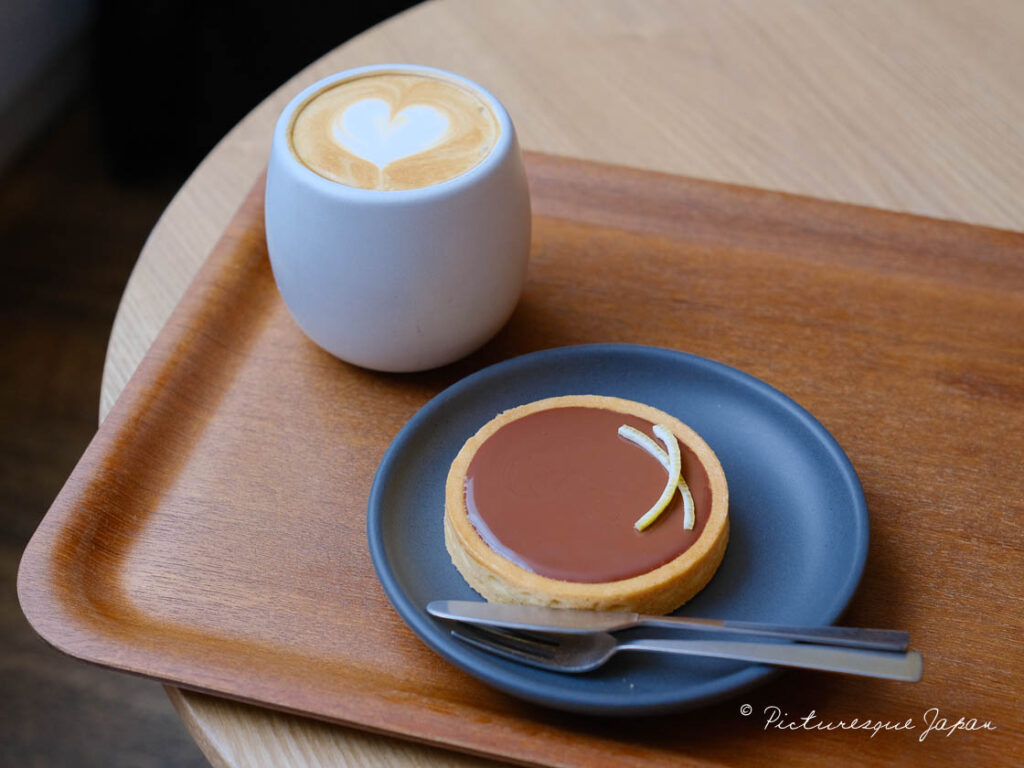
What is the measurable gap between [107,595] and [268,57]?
1.45 meters

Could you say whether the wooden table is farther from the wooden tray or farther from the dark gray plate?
the dark gray plate

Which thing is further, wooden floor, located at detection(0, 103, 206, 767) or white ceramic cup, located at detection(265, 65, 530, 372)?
wooden floor, located at detection(0, 103, 206, 767)

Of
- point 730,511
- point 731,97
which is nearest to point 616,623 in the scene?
point 730,511

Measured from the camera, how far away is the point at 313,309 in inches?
31.9

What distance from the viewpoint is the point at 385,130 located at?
801 mm

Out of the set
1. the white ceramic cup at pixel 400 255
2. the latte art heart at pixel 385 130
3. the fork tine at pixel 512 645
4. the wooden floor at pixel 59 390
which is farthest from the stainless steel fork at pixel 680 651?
the wooden floor at pixel 59 390

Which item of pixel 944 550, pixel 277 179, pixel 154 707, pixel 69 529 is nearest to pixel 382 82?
pixel 277 179

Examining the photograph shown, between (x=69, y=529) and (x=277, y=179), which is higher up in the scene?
(x=277, y=179)

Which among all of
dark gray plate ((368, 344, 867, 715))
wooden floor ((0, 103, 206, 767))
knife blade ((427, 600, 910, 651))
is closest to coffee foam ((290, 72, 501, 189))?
dark gray plate ((368, 344, 867, 715))

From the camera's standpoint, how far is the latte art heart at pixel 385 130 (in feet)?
2.56

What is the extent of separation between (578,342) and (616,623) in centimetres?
33

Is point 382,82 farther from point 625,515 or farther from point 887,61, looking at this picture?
point 887,61

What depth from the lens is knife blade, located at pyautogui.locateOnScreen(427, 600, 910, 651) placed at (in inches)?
23.2

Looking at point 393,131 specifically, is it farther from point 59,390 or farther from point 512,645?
point 59,390
